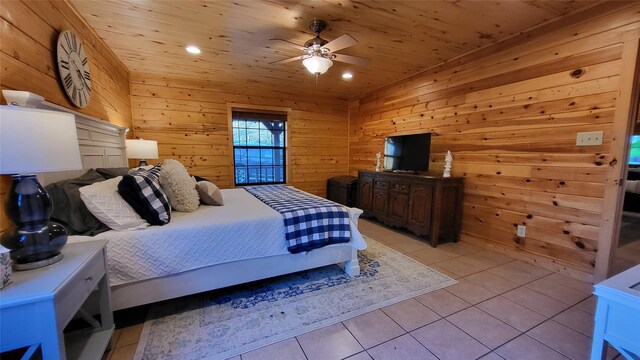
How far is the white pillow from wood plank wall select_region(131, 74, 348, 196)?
8.95 feet

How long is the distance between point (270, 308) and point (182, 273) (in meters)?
0.68

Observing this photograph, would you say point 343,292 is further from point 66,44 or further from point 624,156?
point 66,44

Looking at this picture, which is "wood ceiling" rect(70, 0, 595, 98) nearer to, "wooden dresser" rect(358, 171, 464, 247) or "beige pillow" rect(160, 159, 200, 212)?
"beige pillow" rect(160, 159, 200, 212)

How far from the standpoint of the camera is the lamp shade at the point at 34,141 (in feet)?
2.98

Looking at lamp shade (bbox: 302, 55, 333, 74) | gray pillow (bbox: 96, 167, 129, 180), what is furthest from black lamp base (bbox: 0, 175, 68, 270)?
lamp shade (bbox: 302, 55, 333, 74)

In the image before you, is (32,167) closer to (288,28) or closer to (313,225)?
(313,225)

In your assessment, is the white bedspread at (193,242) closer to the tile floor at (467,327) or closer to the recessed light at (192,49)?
the tile floor at (467,327)

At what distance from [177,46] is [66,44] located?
1.16 meters

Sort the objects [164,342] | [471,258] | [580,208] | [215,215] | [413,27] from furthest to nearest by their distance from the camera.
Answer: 1. [471,258]
2. [413,27]
3. [580,208]
4. [215,215]
5. [164,342]

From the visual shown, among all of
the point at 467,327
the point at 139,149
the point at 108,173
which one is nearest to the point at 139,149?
the point at 139,149

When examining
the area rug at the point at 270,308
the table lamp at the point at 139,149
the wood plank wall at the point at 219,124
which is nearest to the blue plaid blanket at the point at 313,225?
the area rug at the point at 270,308

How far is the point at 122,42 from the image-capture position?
273cm

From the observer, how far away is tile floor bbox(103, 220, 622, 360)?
143 cm

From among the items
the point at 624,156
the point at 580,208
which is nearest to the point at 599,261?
the point at 580,208
